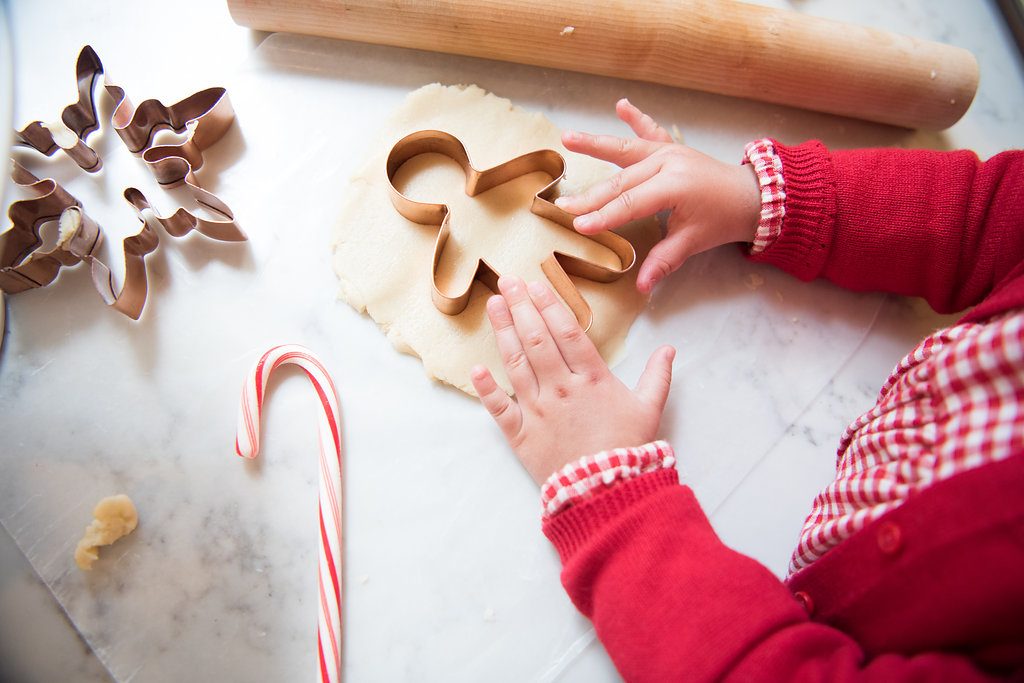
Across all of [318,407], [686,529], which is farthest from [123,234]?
[686,529]

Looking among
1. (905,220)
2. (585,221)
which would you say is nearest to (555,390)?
(585,221)

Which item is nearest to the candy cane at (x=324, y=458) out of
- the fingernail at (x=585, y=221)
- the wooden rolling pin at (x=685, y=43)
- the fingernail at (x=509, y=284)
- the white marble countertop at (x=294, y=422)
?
the white marble countertop at (x=294, y=422)

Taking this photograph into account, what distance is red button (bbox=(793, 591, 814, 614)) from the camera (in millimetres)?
699

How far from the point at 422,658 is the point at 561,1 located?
34.0 inches

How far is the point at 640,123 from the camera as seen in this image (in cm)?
94

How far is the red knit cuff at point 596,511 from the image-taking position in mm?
729

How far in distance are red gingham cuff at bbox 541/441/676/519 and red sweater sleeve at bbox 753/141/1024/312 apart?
365 millimetres

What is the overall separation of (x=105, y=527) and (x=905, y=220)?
40.9 inches

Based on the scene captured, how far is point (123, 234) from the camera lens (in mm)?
898

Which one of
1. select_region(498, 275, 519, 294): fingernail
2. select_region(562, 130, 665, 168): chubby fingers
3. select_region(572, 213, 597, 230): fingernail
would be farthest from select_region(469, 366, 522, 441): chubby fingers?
select_region(562, 130, 665, 168): chubby fingers

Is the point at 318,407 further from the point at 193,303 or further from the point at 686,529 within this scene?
the point at 686,529

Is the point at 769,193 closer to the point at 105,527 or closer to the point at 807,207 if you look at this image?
the point at 807,207

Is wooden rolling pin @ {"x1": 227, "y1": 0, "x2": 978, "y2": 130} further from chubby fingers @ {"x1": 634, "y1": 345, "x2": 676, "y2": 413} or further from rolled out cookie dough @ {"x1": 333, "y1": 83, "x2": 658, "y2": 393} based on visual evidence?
chubby fingers @ {"x1": 634, "y1": 345, "x2": 676, "y2": 413}

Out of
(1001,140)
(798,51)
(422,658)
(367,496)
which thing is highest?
(798,51)
